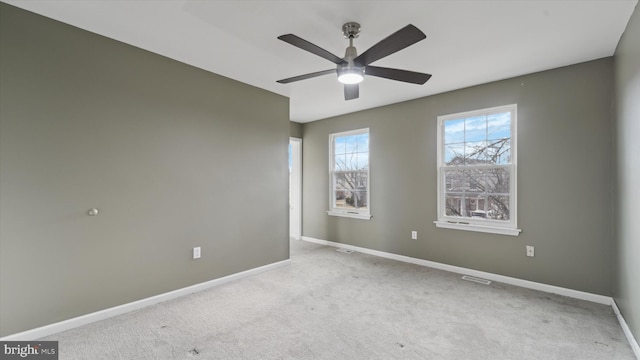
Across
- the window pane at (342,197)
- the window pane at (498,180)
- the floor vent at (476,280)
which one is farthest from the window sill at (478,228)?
the window pane at (342,197)

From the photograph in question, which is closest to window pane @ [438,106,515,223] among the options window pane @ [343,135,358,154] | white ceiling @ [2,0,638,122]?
white ceiling @ [2,0,638,122]

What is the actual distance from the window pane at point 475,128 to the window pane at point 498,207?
30.8 inches

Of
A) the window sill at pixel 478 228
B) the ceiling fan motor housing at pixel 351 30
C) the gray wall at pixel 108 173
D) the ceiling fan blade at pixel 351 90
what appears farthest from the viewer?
the window sill at pixel 478 228

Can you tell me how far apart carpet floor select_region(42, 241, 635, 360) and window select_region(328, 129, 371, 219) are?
6.02 ft

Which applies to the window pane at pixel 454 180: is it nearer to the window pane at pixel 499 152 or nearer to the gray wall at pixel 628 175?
the window pane at pixel 499 152

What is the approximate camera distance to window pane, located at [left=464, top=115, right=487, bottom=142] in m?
3.71

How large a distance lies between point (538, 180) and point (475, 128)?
3.17 ft

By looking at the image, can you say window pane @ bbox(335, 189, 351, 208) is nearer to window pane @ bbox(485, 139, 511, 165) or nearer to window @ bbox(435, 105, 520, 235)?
window @ bbox(435, 105, 520, 235)

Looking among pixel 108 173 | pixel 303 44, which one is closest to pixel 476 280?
pixel 303 44

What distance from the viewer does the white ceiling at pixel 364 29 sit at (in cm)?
209

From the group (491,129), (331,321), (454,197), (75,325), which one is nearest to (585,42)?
(491,129)

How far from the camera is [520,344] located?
2.17m

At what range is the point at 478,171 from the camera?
376 centimetres

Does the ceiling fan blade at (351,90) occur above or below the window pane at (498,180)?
above
